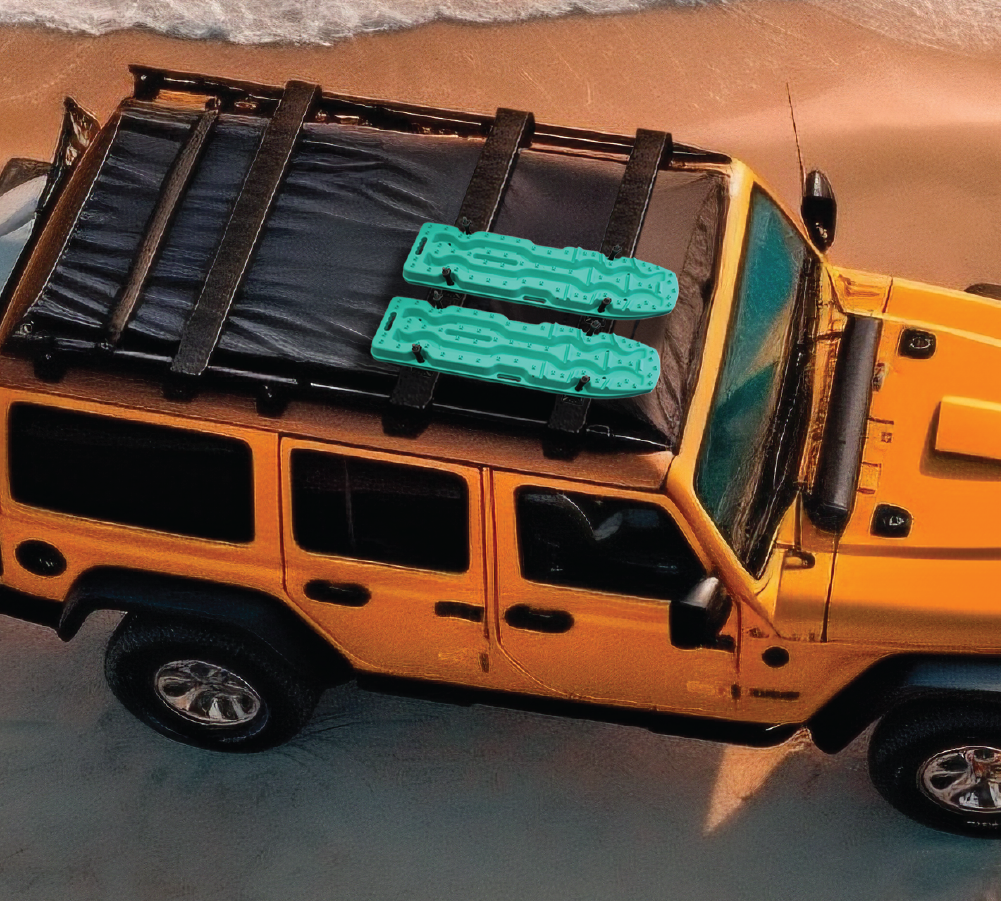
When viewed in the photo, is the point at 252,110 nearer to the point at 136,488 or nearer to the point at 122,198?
the point at 122,198

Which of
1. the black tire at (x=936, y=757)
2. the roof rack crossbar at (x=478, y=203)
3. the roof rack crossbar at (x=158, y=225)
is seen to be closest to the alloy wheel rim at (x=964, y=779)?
the black tire at (x=936, y=757)

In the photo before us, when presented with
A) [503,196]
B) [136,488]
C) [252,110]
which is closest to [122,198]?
[252,110]

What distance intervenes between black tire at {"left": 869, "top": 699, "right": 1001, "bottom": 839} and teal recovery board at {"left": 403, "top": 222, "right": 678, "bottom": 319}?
173 centimetres

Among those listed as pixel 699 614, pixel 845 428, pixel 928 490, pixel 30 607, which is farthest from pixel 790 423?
pixel 30 607

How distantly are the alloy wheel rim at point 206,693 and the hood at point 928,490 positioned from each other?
222 cm

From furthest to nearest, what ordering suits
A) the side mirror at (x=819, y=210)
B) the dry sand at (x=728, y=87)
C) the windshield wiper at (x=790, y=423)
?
1. the dry sand at (x=728, y=87)
2. the side mirror at (x=819, y=210)
3. the windshield wiper at (x=790, y=423)

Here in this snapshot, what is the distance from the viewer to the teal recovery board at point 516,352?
402 centimetres

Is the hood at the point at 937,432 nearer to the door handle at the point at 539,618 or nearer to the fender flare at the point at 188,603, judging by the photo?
the door handle at the point at 539,618

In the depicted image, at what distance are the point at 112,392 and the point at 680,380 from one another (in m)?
1.80

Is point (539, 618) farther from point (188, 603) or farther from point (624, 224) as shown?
point (624, 224)

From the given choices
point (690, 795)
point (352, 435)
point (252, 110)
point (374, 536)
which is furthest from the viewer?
point (690, 795)

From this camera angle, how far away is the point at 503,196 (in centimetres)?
459

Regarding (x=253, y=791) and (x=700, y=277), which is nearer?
(x=700, y=277)

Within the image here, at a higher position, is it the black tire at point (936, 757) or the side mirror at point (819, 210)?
the side mirror at point (819, 210)
